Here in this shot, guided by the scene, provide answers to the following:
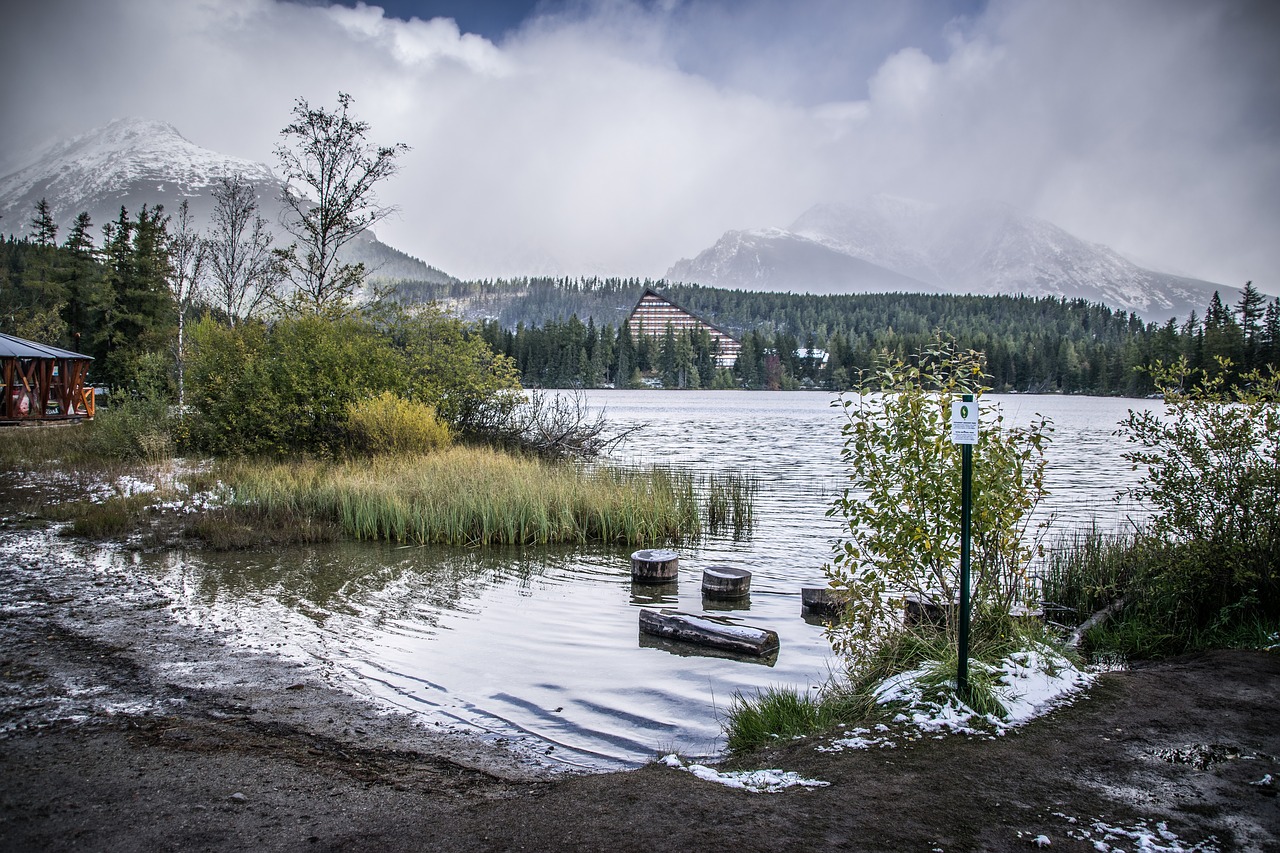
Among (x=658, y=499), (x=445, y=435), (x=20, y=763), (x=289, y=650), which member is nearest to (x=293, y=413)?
(x=445, y=435)

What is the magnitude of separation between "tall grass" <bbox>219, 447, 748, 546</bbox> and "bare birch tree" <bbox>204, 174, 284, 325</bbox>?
839 inches

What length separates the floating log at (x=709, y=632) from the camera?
782 cm

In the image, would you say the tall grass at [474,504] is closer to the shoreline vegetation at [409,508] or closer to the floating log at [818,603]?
the shoreline vegetation at [409,508]

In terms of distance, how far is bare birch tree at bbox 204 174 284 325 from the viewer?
1420 inches

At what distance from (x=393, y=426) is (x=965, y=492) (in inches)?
616

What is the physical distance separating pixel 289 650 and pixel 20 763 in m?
2.98

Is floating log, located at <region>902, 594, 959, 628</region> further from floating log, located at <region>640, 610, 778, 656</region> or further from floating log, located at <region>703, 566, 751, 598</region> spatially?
floating log, located at <region>703, 566, 751, 598</region>

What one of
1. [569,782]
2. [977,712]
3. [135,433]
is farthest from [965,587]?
[135,433]

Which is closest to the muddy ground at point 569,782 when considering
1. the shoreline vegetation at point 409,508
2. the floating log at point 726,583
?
the floating log at point 726,583

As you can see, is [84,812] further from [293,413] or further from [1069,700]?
[293,413]

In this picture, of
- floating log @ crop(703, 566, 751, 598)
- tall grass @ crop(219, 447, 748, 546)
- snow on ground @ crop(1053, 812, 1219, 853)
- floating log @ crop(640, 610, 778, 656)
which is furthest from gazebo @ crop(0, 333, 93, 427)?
snow on ground @ crop(1053, 812, 1219, 853)

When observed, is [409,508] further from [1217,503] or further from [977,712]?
[1217,503]

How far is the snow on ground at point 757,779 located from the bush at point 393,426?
1493cm

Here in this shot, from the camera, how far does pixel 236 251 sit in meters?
37.9
